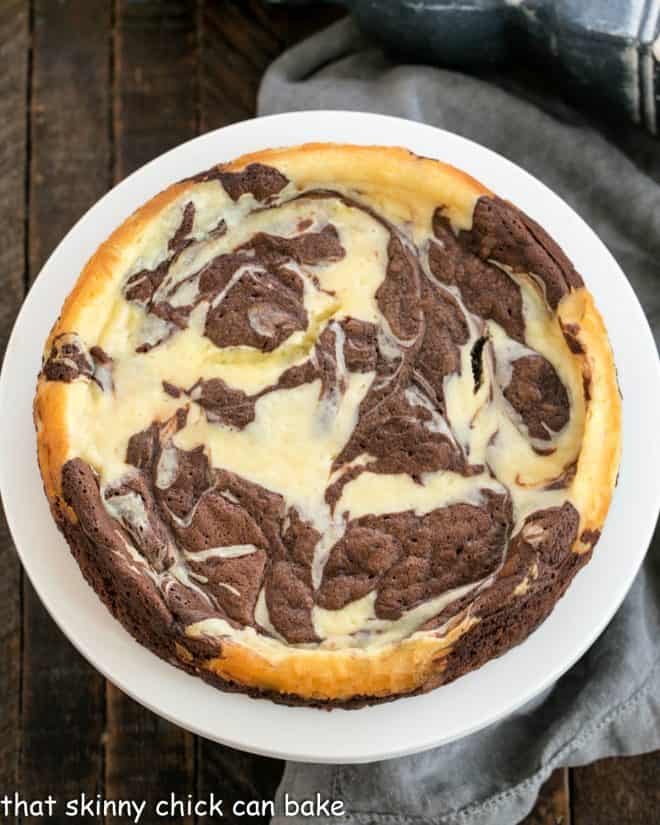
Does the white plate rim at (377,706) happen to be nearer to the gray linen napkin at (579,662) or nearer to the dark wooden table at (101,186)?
the gray linen napkin at (579,662)

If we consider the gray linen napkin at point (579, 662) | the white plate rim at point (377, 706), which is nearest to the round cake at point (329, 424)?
the white plate rim at point (377, 706)

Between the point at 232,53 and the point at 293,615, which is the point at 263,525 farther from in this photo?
the point at 232,53

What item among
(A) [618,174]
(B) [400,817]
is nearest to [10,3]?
(A) [618,174]

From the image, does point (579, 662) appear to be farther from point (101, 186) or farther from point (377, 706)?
point (101, 186)

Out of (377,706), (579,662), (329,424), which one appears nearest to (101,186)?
(329,424)

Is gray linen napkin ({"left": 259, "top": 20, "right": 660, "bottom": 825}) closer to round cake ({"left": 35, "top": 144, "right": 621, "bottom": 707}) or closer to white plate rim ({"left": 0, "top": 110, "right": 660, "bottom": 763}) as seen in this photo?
white plate rim ({"left": 0, "top": 110, "right": 660, "bottom": 763})

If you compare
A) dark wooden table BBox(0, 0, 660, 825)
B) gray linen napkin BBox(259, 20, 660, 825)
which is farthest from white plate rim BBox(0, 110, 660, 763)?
dark wooden table BBox(0, 0, 660, 825)
